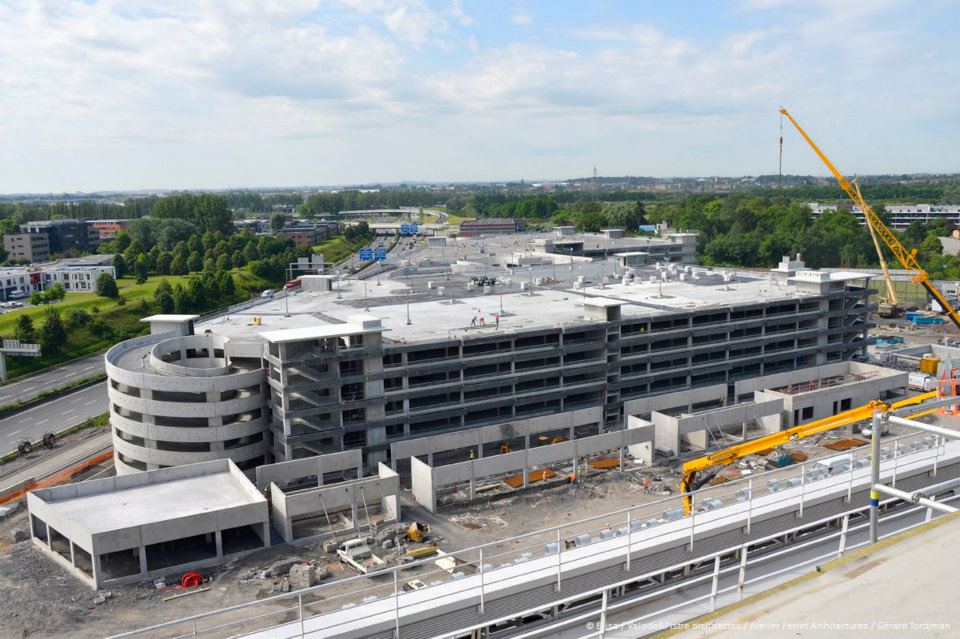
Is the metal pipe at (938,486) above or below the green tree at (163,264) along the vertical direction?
below

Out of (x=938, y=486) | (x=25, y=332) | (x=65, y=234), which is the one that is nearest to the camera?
(x=938, y=486)

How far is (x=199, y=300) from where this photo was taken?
110 metres

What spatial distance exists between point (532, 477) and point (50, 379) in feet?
192

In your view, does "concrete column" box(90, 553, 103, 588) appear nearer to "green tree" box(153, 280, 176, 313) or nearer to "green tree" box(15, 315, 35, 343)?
"green tree" box(15, 315, 35, 343)

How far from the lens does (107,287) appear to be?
108 meters

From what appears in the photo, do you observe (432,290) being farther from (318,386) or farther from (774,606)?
(774,606)

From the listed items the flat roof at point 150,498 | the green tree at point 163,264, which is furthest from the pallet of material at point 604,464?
the green tree at point 163,264

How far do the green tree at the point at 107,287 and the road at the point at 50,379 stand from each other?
64.6 feet

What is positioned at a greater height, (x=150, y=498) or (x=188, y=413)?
(x=188, y=413)

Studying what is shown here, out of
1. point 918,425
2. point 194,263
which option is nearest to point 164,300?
point 194,263

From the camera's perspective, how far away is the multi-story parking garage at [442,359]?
47.4 m

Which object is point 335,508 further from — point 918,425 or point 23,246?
point 23,246

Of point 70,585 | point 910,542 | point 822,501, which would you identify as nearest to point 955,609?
point 910,542

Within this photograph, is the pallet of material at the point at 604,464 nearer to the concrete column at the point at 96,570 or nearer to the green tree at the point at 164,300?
the concrete column at the point at 96,570
